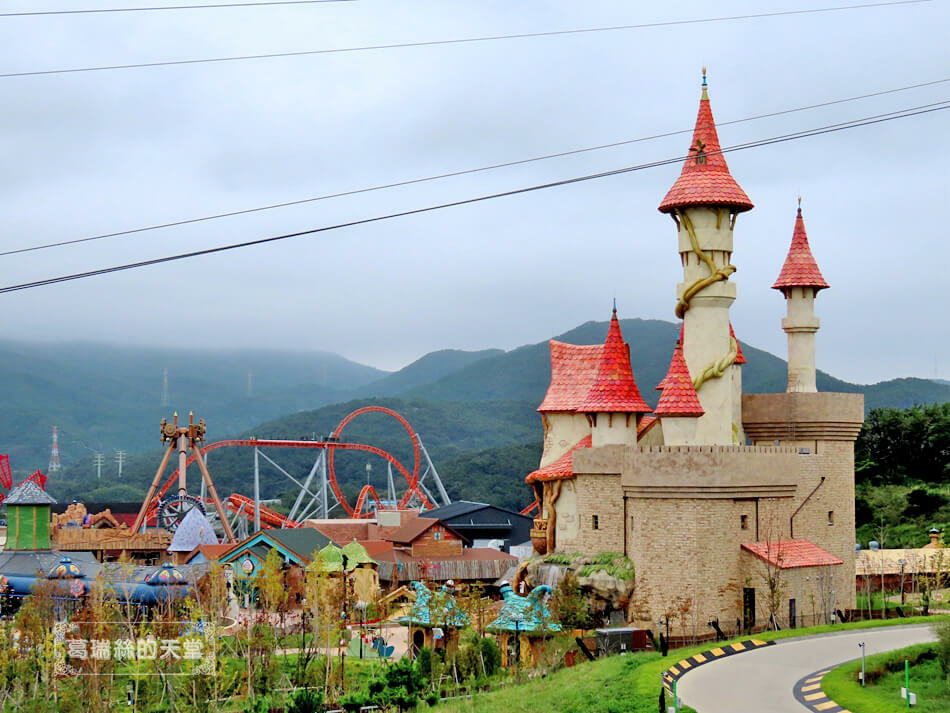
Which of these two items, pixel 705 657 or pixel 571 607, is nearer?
pixel 705 657

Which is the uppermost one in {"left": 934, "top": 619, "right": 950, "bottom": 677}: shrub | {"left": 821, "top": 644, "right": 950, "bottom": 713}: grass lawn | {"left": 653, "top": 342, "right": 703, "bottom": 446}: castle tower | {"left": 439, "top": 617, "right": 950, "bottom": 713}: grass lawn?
{"left": 653, "top": 342, "right": 703, "bottom": 446}: castle tower

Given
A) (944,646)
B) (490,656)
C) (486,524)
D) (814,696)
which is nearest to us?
(814,696)

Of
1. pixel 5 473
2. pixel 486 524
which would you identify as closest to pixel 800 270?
pixel 486 524

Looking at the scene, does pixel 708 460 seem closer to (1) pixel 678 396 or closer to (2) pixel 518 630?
(1) pixel 678 396

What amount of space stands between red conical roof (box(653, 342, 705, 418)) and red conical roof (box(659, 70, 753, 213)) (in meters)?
4.54

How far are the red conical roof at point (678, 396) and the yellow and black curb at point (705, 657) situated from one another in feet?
22.5

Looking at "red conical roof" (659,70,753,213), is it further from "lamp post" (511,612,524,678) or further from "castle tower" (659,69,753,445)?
"lamp post" (511,612,524,678)

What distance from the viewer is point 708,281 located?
37.4 m

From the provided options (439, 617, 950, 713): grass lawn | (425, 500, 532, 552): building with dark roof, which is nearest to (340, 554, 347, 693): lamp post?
(439, 617, 950, 713): grass lawn

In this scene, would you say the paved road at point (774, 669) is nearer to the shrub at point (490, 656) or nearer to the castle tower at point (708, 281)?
the shrub at point (490, 656)

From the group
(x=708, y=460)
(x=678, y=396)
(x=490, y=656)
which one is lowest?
(x=490, y=656)

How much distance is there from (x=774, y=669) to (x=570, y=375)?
16.1 meters

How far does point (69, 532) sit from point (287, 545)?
17.1 m

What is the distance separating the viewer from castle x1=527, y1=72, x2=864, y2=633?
34375mm
